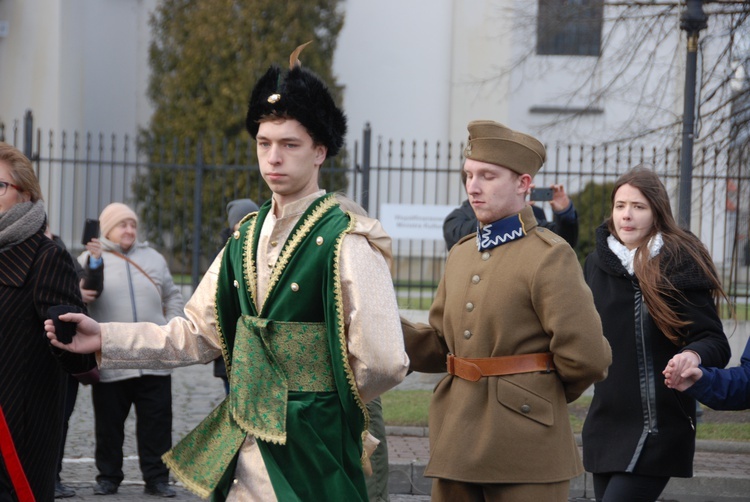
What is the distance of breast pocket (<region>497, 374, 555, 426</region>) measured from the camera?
3.74 m

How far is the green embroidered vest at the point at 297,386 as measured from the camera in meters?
3.27

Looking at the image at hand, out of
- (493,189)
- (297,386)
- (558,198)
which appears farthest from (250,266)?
(558,198)

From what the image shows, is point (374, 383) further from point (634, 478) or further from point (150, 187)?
point (150, 187)

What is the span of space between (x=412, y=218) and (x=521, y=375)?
9.70 meters

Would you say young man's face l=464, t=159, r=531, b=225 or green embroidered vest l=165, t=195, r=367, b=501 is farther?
young man's face l=464, t=159, r=531, b=225

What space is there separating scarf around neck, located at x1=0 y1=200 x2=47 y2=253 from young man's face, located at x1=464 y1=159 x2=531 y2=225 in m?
1.48

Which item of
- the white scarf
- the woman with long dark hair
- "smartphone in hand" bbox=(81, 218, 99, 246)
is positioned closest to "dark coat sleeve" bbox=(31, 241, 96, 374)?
the woman with long dark hair

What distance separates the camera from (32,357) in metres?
3.64

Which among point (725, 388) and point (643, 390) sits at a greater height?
A: point (725, 388)

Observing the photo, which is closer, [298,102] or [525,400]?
[298,102]

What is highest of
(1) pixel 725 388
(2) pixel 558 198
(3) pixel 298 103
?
(3) pixel 298 103

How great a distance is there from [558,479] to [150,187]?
16.4 meters

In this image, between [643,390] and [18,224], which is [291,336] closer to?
[18,224]

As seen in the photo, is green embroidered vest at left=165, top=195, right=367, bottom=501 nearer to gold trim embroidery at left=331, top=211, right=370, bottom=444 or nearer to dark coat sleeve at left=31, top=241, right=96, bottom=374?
A: gold trim embroidery at left=331, top=211, right=370, bottom=444
